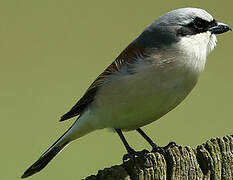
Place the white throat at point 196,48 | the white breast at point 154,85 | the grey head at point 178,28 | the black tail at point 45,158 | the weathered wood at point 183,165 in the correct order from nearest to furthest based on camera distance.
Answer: the weathered wood at point 183,165 → the white breast at point 154,85 → the white throat at point 196,48 → the grey head at point 178,28 → the black tail at point 45,158

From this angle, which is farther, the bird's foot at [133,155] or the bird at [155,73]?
the bird at [155,73]

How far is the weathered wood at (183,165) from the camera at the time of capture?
3.93 metres

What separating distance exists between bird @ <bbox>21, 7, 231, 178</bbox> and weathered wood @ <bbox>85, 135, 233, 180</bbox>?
0.91m

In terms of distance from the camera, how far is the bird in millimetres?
5031

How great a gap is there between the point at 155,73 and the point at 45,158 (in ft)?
4.81

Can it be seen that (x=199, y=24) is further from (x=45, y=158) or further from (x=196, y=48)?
(x=45, y=158)

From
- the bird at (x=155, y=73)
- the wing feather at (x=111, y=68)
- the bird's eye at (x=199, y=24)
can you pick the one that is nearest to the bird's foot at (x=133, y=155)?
the bird at (x=155, y=73)

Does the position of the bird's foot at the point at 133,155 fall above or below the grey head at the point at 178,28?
below

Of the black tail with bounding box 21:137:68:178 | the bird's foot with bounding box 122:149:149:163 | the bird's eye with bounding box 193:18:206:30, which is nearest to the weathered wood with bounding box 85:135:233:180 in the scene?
the bird's foot with bounding box 122:149:149:163

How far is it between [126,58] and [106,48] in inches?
200

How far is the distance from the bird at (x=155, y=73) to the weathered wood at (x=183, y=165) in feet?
2.98

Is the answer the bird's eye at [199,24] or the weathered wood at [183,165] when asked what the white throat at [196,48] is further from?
the weathered wood at [183,165]

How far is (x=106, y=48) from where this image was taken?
10383 mm

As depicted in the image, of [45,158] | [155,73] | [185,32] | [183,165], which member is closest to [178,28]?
[185,32]
